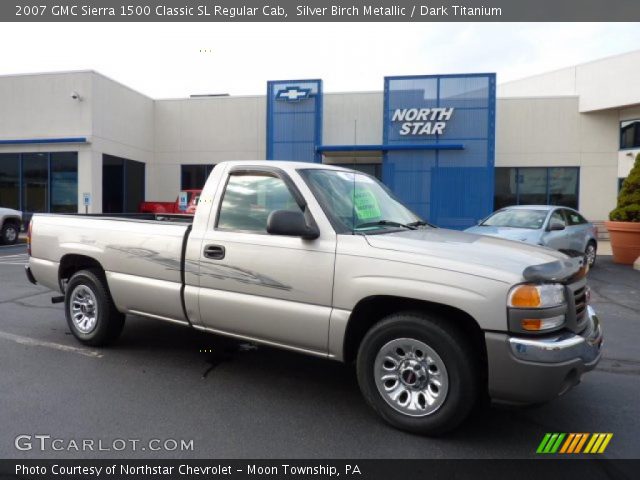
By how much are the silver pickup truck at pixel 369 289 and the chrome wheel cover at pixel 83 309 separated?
1.38 ft

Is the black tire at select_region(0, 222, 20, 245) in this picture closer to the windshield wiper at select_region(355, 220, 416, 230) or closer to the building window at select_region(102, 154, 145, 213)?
the building window at select_region(102, 154, 145, 213)

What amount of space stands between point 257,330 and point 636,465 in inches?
106

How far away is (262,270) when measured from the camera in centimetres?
383

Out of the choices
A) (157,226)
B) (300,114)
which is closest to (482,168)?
(300,114)

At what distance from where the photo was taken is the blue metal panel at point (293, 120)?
20.0m

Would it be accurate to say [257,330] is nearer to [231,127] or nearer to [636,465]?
[636,465]

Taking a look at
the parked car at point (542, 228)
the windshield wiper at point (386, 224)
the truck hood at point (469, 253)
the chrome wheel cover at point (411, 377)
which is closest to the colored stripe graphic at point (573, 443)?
the chrome wheel cover at point (411, 377)

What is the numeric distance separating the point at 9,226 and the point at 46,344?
12536 millimetres

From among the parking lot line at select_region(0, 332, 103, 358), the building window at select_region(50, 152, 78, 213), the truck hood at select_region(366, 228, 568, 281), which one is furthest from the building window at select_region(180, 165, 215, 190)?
the truck hood at select_region(366, 228, 568, 281)

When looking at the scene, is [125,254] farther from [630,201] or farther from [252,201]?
[630,201]

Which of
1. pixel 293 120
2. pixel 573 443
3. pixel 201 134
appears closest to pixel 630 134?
pixel 293 120

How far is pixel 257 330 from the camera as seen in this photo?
12.8 feet

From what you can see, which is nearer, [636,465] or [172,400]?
[636,465]

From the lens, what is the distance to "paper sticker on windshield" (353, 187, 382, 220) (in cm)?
399
